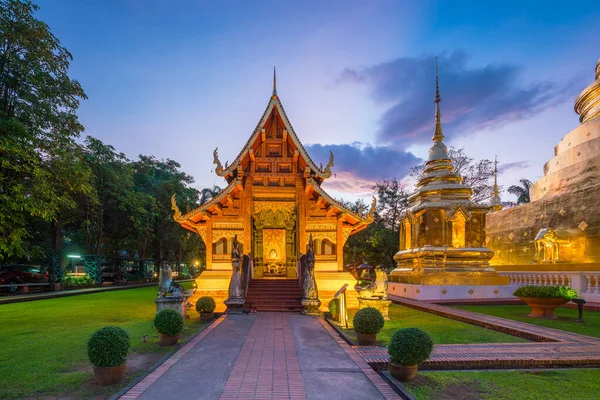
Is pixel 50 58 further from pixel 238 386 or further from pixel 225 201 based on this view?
pixel 238 386

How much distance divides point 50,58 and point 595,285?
63.2 ft

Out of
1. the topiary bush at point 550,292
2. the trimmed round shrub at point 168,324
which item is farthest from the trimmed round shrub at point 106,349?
the topiary bush at point 550,292

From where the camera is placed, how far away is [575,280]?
44.3ft

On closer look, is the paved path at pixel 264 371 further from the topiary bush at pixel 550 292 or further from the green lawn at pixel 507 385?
the topiary bush at pixel 550 292

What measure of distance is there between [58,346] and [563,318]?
519 inches

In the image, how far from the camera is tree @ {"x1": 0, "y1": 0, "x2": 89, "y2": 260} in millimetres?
9750

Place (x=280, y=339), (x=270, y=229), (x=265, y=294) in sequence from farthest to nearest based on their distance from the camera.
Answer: (x=270, y=229), (x=265, y=294), (x=280, y=339)

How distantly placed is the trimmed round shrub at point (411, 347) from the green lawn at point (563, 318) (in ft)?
19.5

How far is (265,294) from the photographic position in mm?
14391

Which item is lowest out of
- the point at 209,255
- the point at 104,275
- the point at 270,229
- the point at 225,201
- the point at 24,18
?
the point at 104,275

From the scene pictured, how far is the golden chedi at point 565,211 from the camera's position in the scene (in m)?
16.2

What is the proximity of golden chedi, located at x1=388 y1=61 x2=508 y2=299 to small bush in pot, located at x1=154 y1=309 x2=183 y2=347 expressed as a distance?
11676 millimetres

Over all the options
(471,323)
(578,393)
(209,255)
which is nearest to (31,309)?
(209,255)

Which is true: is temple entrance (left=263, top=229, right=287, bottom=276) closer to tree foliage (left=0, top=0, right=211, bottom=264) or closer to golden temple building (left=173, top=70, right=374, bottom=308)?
golden temple building (left=173, top=70, right=374, bottom=308)
